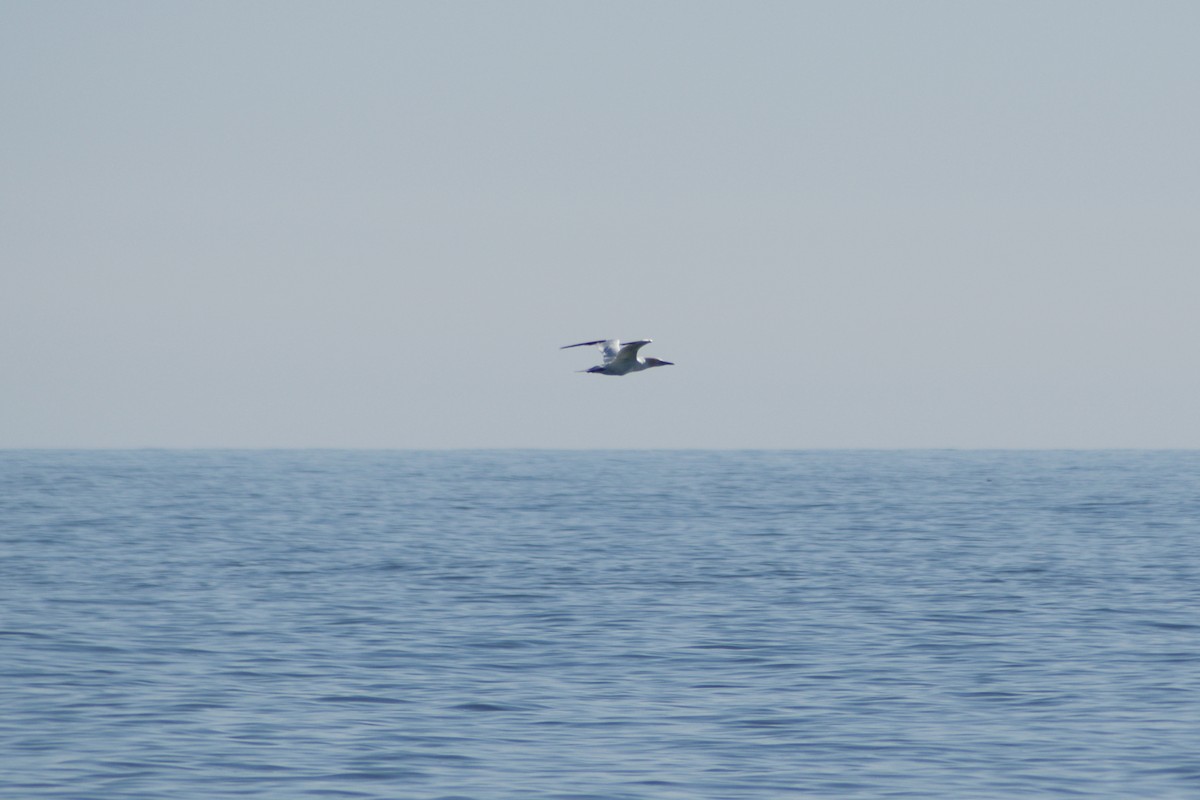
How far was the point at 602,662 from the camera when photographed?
931 inches

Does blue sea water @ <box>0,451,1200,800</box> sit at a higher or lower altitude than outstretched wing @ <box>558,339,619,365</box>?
lower

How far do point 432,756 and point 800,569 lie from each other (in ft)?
63.3

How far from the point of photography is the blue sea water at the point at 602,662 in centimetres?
1742

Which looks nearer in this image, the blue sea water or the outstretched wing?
the blue sea water

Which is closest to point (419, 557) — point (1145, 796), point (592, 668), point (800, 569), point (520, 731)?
point (800, 569)

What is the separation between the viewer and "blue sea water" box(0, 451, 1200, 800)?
17.4 metres

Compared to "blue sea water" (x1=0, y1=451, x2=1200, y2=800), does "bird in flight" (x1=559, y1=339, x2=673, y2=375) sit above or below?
above

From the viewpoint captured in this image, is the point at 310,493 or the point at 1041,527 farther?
the point at 310,493

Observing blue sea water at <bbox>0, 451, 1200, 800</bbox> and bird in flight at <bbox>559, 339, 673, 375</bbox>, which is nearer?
blue sea water at <bbox>0, 451, 1200, 800</bbox>

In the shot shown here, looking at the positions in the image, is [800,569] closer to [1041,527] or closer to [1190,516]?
[1041,527]

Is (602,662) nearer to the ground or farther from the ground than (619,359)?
nearer to the ground

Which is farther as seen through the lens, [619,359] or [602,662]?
[619,359]

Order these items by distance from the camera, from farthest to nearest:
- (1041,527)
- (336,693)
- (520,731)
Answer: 1. (1041,527)
2. (336,693)
3. (520,731)

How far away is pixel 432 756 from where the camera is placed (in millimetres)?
18078
